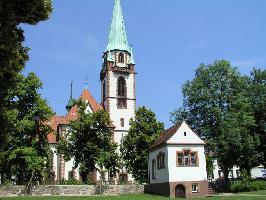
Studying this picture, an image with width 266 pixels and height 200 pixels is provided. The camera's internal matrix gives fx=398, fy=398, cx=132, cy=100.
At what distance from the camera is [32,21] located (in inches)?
610

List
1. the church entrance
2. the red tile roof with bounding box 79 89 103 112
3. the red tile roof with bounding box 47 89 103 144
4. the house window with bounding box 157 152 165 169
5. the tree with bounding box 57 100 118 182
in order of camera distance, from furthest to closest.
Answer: the red tile roof with bounding box 79 89 103 112 → the red tile roof with bounding box 47 89 103 144 → the tree with bounding box 57 100 118 182 → the house window with bounding box 157 152 165 169 → the church entrance

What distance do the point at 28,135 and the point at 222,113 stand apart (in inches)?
957

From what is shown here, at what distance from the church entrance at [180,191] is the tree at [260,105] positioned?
17891 mm

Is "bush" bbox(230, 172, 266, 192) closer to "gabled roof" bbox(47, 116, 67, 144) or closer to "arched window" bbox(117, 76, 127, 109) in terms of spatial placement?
"gabled roof" bbox(47, 116, 67, 144)

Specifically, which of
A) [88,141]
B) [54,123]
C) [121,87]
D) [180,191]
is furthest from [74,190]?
[121,87]

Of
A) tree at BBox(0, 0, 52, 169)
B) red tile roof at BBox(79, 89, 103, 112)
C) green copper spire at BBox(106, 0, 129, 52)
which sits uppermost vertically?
green copper spire at BBox(106, 0, 129, 52)

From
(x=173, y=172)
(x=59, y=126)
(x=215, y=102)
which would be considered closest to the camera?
(x=173, y=172)

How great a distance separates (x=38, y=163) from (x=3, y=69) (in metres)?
28.9

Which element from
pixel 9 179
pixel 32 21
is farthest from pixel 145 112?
pixel 32 21

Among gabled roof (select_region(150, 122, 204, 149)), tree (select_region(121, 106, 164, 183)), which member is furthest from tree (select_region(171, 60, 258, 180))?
gabled roof (select_region(150, 122, 204, 149))

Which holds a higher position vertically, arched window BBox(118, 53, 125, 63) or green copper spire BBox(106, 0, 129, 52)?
green copper spire BBox(106, 0, 129, 52)

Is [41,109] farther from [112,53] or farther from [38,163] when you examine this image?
[112,53]

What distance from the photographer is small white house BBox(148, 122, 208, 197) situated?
39.6 meters

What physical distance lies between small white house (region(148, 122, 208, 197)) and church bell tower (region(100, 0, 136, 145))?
974 inches
